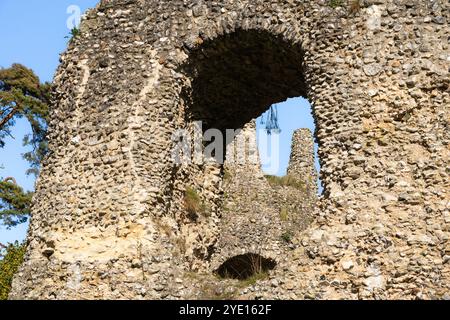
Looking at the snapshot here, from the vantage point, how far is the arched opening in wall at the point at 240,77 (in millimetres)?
A: 7836

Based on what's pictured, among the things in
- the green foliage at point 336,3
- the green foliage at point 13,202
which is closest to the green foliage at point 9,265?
the green foliage at point 13,202

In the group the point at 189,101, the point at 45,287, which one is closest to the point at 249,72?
the point at 189,101

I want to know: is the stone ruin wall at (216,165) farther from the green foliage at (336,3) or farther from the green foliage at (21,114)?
the green foliage at (21,114)

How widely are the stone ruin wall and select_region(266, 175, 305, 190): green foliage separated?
978 centimetres

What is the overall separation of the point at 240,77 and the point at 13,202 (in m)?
12.1

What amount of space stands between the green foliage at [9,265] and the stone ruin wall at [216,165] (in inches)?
237

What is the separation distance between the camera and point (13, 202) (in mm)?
18281

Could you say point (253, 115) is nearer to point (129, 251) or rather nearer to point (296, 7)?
point (296, 7)

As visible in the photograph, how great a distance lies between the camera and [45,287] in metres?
7.11

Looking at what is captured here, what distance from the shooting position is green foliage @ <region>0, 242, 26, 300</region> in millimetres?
13005

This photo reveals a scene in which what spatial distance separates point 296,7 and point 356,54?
1.05 metres
